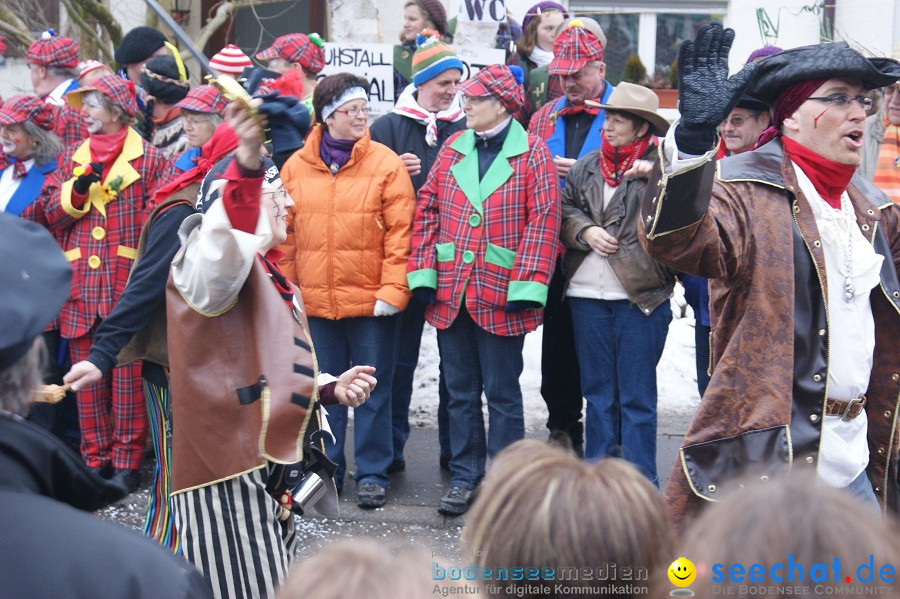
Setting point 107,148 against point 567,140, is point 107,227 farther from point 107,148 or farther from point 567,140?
point 567,140

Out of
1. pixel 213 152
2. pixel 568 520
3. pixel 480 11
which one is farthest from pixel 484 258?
pixel 568 520

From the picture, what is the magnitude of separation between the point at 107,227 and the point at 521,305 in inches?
93.5

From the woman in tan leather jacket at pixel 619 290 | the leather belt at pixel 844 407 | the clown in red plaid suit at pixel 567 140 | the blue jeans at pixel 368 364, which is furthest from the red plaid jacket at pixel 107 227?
the leather belt at pixel 844 407

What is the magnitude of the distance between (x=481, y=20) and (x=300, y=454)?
179 inches

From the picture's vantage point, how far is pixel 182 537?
3385 mm

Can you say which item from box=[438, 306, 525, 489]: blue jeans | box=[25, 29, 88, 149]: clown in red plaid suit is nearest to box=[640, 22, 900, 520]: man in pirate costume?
box=[438, 306, 525, 489]: blue jeans

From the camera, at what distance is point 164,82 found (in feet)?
22.7

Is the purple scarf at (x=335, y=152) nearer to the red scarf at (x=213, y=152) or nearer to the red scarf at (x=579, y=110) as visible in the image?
the red scarf at (x=579, y=110)

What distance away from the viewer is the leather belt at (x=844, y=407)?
3457 millimetres

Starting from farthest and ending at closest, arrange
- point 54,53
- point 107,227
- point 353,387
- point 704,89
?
point 54,53, point 107,227, point 353,387, point 704,89

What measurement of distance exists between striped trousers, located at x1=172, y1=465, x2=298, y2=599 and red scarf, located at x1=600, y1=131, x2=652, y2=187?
2.89 meters

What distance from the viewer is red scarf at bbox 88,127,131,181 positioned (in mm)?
6227

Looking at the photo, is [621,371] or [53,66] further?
[53,66]

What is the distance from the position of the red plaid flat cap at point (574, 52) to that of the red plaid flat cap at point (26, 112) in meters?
3.06
